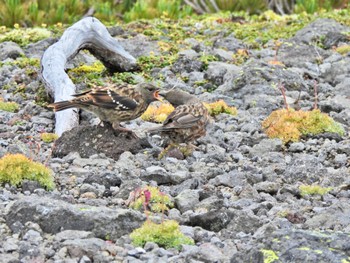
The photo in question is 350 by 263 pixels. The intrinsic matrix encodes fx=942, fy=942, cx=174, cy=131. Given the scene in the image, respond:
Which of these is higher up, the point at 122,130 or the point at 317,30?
the point at 122,130

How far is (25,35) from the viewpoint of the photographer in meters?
17.4

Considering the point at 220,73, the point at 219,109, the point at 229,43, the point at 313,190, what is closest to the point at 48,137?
the point at 219,109

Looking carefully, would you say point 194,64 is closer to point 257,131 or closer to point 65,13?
point 257,131

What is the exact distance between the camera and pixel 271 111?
13.2m

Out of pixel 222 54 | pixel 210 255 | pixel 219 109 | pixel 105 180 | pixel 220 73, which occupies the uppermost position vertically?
pixel 210 255

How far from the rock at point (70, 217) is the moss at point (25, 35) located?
375 inches

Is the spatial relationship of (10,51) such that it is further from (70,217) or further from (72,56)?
(70,217)

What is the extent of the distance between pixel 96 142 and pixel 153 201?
2250 mm

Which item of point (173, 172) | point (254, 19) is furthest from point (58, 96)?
point (254, 19)

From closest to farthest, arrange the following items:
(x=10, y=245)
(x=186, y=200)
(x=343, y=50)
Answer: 1. (x=10, y=245)
2. (x=186, y=200)
3. (x=343, y=50)

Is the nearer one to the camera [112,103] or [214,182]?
[214,182]

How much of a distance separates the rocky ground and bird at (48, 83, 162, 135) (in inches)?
18.2

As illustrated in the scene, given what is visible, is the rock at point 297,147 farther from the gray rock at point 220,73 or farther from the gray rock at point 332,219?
the gray rock at point 220,73

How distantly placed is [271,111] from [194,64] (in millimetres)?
2535
